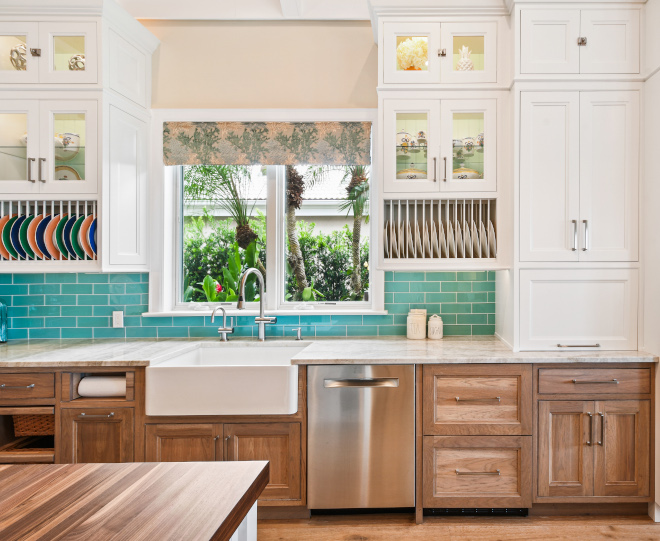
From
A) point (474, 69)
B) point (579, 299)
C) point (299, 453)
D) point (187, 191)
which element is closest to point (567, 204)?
point (579, 299)

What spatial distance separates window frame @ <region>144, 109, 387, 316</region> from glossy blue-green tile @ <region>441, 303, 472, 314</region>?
1.32ft

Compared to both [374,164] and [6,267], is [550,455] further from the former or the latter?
[6,267]

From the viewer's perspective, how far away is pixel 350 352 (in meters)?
2.57

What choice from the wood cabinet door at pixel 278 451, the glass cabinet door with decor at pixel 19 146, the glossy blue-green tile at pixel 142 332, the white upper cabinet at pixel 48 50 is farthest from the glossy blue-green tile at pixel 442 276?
the glass cabinet door with decor at pixel 19 146

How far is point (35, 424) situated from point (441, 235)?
2401 mm

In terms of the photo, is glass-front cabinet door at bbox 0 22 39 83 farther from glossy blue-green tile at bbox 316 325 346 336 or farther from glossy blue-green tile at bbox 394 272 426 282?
glossy blue-green tile at bbox 394 272 426 282

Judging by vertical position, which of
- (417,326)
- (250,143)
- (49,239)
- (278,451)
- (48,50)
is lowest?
(278,451)

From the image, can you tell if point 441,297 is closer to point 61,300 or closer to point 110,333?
point 110,333

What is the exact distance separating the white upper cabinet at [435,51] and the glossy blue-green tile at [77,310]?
2.29 m

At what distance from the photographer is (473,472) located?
8.01 ft

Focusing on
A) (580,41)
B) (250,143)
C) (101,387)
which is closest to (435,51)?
(580,41)

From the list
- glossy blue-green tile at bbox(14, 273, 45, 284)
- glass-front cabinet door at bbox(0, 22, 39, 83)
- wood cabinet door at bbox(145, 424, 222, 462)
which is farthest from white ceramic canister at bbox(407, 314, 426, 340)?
glass-front cabinet door at bbox(0, 22, 39, 83)

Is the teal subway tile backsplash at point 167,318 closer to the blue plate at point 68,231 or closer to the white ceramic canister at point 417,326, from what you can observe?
Result: the white ceramic canister at point 417,326

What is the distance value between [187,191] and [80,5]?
1.16m
